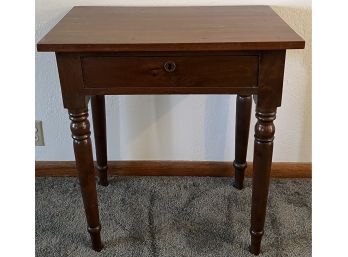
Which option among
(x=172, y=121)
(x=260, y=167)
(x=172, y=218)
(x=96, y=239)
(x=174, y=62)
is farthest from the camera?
(x=172, y=121)

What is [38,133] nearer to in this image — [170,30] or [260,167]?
[170,30]

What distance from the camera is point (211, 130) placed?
4.75ft

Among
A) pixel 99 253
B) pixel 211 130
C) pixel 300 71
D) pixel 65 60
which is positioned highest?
pixel 65 60

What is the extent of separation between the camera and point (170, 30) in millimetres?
965

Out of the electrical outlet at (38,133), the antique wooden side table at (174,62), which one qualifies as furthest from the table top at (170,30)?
the electrical outlet at (38,133)

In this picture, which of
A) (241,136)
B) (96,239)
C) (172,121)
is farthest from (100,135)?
(241,136)

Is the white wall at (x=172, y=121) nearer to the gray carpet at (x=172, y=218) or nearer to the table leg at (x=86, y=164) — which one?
the gray carpet at (x=172, y=218)

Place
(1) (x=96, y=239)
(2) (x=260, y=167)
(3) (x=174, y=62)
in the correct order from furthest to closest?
(1) (x=96, y=239) → (2) (x=260, y=167) → (3) (x=174, y=62)

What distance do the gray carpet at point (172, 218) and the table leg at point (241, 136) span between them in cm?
6

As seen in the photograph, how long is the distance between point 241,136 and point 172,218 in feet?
1.16

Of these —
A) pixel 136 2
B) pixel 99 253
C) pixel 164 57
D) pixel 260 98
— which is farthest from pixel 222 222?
pixel 136 2

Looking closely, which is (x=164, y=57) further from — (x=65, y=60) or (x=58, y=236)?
(x=58, y=236)

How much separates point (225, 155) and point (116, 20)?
67 centimetres

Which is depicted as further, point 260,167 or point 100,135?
point 100,135
